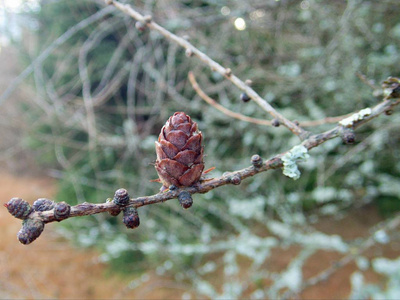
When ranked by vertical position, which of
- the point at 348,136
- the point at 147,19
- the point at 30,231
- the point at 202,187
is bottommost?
the point at 30,231

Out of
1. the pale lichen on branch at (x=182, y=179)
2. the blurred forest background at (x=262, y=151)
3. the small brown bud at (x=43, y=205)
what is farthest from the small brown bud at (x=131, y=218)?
the blurred forest background at (x=262, y=151)

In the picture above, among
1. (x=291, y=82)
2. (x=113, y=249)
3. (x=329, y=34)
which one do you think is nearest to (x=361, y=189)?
(x=291, y=82)

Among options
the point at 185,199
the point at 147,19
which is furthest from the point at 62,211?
the point at 147,19

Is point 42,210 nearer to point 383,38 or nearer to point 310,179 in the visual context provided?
point 383,38

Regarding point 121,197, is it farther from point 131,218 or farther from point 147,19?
point 147,19

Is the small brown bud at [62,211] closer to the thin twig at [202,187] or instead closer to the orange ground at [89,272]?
the thin twig at [202,187]

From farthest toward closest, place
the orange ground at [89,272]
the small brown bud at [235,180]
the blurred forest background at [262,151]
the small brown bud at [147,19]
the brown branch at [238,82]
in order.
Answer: the orange ground at [89,272]
the blurred forest background at [262,151]
the small brown bud at [147,19]
the brown branch at [238,82]
the small brown bud at [235,180]

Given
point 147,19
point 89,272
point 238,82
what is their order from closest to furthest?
point 238,82, point 147,19, point 89,272
